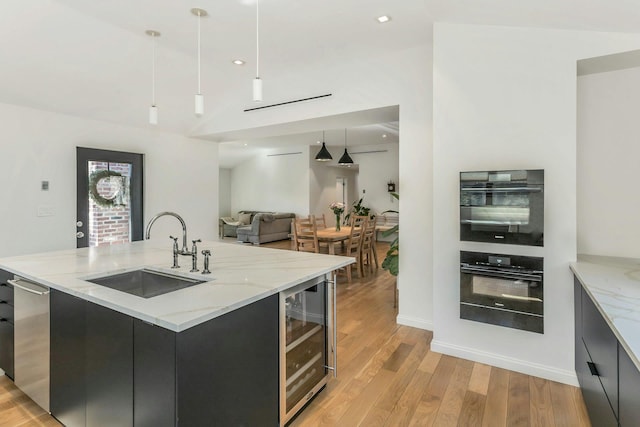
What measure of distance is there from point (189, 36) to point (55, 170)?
8.21 ft

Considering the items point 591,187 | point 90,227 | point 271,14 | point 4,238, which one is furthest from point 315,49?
point 4,238

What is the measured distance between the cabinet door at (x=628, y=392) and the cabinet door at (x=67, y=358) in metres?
2.34

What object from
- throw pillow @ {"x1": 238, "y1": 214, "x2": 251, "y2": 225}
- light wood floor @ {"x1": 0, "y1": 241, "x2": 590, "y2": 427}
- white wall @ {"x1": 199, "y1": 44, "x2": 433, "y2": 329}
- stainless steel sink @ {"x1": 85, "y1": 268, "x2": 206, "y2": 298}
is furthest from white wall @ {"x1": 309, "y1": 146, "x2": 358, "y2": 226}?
stainless steel sink @ {"x1": 85, "y1": 268, "x2": 206, "y2": 298}

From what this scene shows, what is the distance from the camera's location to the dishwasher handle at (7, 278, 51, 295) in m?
1.89

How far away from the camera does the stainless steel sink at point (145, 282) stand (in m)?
2.02

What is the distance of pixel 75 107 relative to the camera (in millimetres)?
4145

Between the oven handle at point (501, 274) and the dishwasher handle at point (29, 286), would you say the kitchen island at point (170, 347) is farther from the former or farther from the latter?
the oven handle at point (501, 274)

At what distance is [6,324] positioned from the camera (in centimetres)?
226

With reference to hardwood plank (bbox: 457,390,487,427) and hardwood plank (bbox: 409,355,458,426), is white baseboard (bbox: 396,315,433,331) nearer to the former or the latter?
hardwood plank (bbox: 409,355,458,426)

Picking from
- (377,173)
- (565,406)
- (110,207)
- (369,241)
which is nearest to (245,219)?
(377,173)

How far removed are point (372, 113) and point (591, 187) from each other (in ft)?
7.36

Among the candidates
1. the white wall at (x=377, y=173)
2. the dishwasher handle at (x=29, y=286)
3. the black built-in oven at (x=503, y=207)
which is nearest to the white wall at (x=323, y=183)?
the white wall at (x=377, y=173)

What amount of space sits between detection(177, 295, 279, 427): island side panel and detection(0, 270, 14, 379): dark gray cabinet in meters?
1.71

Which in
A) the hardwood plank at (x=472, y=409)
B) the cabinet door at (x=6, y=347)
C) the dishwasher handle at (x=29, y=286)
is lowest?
the hardwood plank at (x=472, y=409)
